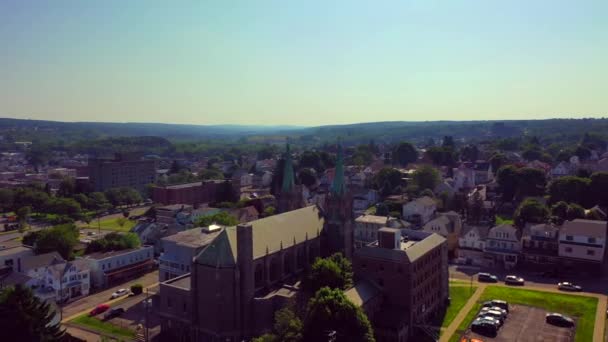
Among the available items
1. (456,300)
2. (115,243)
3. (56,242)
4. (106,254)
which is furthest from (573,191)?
(56,242)

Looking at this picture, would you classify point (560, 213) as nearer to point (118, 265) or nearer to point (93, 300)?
point (118, 265)

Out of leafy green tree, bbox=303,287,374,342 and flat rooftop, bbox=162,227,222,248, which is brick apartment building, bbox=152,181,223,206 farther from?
leafy green tree, bbox=303,287,374,342

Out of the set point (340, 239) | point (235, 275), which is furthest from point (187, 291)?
point (340, 239)

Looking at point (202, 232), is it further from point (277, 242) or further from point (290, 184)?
point (277, 242)

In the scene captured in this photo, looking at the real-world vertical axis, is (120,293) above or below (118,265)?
below

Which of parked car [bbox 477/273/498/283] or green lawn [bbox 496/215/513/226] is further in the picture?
green lawn [bbox 496/215/513/226]

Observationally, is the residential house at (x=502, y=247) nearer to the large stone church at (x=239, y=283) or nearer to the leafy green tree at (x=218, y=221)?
the large stone church at (x=239, y=283)

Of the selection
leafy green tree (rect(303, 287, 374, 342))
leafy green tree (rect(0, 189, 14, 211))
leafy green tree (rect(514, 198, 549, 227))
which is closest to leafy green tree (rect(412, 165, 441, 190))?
leafy green tree (rect(514, 198, 549, 227))
